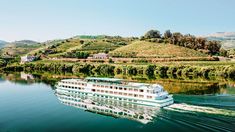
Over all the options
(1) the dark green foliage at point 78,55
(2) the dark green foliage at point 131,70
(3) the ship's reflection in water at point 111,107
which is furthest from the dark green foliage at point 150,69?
(1) the dark green foliage at point 78,55

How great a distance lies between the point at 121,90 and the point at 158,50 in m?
93.7

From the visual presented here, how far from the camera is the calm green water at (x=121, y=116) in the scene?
145ft

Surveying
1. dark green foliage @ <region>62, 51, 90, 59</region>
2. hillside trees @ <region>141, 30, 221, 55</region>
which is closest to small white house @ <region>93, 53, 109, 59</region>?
dark green foliage @ <region>62, 51, 90, 59</region>

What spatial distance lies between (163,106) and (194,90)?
777 inches

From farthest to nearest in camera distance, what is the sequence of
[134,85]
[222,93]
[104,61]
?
[104,61]
[222,93]
[134,85]

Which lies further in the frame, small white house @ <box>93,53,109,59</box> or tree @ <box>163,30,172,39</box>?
tree @ <box>163,30,172,39</box>

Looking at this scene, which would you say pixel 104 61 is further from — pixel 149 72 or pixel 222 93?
pixel 222 93

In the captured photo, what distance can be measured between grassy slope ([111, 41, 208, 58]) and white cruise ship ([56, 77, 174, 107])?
73651 mm

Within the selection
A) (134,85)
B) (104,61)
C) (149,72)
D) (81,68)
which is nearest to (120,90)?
(134,85)

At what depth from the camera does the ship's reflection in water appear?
5078 cm

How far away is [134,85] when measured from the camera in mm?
62031

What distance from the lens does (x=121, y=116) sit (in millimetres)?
51094

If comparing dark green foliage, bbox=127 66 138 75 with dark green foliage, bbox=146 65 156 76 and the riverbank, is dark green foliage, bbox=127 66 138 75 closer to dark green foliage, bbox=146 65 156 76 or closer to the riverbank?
the riverbank

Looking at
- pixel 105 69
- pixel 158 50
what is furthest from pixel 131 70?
pixel 158 50
